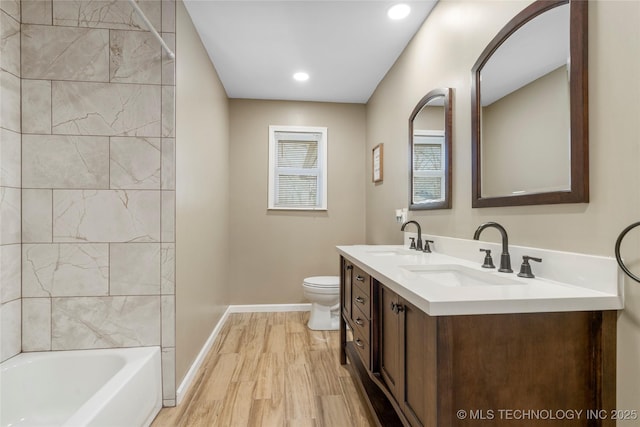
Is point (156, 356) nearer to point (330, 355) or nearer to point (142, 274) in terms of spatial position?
point (142, 274)

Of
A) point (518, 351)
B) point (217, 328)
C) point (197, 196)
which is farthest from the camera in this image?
point (217, 328)

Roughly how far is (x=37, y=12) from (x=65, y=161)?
828 millimetres

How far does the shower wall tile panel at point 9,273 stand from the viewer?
1.53 m

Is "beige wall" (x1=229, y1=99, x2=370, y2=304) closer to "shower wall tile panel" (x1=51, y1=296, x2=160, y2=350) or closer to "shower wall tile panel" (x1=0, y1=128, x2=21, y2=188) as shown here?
"shower wall tile panel" (x1=51, y1=296, x2=160, y2=350)

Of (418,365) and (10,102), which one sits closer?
(418,365)

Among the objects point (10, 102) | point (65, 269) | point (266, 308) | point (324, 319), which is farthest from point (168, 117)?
point (266, 308)

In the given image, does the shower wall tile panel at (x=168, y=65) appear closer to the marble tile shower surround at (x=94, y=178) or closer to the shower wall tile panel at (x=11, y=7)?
the marble tile shower surround at (x=94, y=178)

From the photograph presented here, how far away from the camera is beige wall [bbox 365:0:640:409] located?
0.83m

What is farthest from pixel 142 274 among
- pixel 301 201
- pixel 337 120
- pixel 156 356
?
pixel 337 120

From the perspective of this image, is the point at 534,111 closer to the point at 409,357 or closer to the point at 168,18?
the point at 409,357

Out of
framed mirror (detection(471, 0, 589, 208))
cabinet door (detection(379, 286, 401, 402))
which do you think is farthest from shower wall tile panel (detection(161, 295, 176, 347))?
framed mirror (detection(471, 0, 589, 208))

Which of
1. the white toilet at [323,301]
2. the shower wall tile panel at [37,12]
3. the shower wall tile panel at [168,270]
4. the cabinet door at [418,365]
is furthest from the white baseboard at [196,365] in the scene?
the shower wall tile panel at [37,12]

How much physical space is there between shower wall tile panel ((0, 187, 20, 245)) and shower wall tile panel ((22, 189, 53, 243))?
0.09ft

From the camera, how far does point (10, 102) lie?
1553 mm
